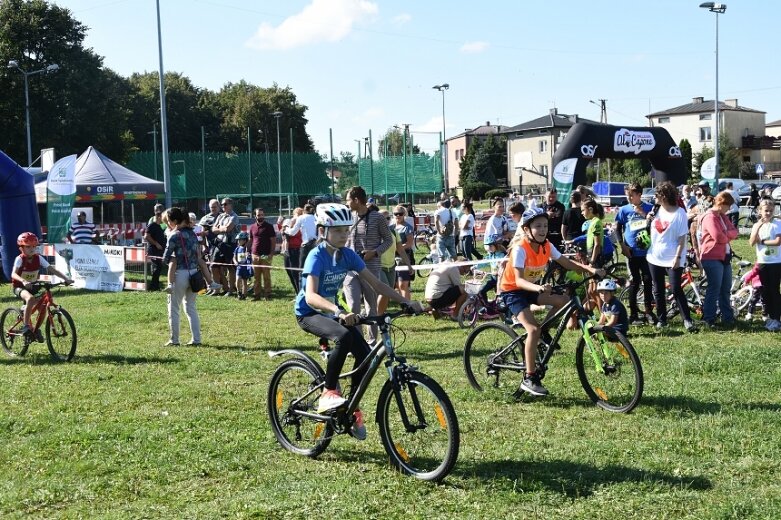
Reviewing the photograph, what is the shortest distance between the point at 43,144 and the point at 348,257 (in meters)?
45.7

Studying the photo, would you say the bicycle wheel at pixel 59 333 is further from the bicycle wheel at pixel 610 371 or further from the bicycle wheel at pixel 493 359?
the bicycle wheel at pixel 610 371

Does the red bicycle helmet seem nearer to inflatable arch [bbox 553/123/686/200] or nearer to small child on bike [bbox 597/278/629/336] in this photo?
small child on bike [bbox 597/278/629/336]

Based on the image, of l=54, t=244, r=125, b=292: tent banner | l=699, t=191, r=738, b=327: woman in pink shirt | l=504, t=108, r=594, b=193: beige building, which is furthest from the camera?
l=504, t=108, r=594, b=193: beige building

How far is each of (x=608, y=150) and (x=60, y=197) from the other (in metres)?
14.4

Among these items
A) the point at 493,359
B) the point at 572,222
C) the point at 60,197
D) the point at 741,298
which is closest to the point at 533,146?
the point at 60,197

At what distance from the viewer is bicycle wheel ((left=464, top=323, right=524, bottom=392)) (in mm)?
7848

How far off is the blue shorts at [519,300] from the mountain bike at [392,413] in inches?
79.6

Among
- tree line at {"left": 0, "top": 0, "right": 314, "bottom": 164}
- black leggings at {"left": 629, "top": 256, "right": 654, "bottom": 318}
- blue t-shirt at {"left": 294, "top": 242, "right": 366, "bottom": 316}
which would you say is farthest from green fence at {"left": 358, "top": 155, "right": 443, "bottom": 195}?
blue t-shirt at {"left": 294, "top": 242, "right": 366, "bottom": 316}

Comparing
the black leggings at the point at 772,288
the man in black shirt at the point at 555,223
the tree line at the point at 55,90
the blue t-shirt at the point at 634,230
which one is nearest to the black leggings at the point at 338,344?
the blue t-shirt at the point at 634,230

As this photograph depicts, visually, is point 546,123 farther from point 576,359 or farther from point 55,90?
point 576,359

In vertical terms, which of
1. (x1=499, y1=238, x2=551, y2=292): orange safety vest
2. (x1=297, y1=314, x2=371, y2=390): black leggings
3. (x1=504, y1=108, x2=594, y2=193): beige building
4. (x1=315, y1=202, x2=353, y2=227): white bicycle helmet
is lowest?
(x1=297, y1=314, x2=371, y2=390): black leggings

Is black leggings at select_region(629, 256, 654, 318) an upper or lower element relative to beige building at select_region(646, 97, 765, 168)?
lower

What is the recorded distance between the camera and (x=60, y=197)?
70.8ft

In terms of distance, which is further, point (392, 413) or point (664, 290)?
point (664, 290)
